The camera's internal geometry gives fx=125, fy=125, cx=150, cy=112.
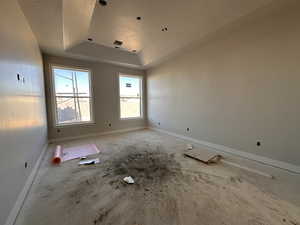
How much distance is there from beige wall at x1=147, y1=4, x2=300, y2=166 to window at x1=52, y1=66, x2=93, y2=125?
337 centimetres

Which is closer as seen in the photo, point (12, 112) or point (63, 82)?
point (12, 112)

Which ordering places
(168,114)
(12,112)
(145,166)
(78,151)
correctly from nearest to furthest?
1. (12,112)
2. (145,166)
3. (78,151)
4. (168,114)

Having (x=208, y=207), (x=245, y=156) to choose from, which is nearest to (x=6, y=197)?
(x=208, y=207)

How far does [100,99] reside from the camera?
4762mm

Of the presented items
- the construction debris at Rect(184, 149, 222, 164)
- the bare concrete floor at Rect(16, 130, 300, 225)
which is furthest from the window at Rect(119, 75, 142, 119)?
the construction debris at Rect(184, 149, 222, 164)

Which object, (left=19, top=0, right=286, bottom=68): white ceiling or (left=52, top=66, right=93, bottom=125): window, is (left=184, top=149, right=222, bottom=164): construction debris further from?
(left=52, top=66, right=93, bottom=125): window

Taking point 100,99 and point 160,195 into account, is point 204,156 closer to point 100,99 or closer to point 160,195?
point 160,195

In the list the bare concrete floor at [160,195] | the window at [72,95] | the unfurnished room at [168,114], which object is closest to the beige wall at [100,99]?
the unfurnished room at [168,114]

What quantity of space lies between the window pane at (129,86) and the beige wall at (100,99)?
28cm

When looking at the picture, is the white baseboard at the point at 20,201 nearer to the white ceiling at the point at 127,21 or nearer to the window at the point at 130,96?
the white ceiling at the point at 127,21

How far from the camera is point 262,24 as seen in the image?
7.91ft

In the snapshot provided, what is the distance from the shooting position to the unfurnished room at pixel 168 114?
144cm

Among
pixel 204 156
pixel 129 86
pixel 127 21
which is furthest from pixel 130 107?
pixel 204 156

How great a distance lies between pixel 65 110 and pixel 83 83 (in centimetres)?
112
